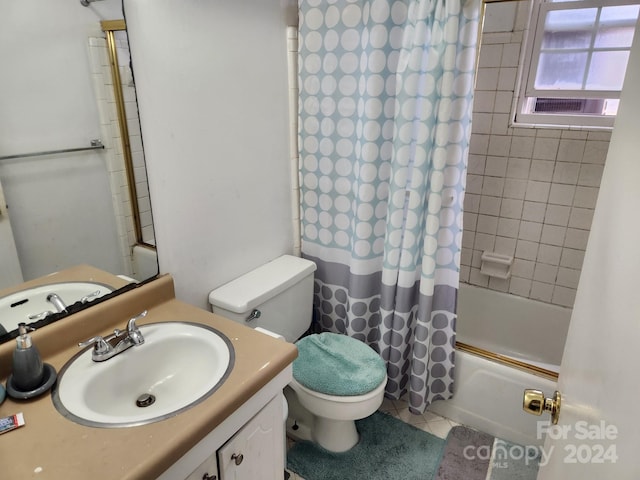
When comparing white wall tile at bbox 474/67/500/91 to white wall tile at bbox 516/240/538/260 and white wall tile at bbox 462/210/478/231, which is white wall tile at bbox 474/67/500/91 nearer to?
white wall tile at bbox 462/210/478/231

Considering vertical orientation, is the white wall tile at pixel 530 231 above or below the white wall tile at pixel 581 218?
below

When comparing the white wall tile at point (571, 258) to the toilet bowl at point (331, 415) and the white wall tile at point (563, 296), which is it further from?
the toilet bowl at point (331, 415)

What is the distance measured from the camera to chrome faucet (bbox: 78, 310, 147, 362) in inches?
46.3

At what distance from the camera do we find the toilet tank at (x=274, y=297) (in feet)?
5.42

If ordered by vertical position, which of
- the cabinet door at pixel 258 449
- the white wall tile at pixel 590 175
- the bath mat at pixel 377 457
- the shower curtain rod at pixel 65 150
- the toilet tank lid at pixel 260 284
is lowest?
the bath mat at pixel 377 457

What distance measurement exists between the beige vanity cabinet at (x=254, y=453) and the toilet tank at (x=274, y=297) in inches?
17.7

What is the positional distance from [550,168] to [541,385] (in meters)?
1.19

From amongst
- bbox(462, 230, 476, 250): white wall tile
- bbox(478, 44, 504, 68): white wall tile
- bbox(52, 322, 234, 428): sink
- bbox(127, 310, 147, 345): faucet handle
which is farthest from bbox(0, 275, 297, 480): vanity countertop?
bbox(478, 44, 504, 68): white wall tile

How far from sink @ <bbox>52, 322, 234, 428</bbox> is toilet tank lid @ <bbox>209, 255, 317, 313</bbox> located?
297mm

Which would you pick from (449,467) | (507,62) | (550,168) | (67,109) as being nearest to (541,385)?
(449,467)

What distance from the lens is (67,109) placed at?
47.3 inches

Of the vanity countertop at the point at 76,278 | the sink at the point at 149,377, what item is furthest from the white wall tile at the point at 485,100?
the vanity countertop at the point at 76,278

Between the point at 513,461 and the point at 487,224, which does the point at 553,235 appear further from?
the point at 513,461

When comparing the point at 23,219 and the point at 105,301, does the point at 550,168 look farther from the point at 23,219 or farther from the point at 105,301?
the point at 23,219
